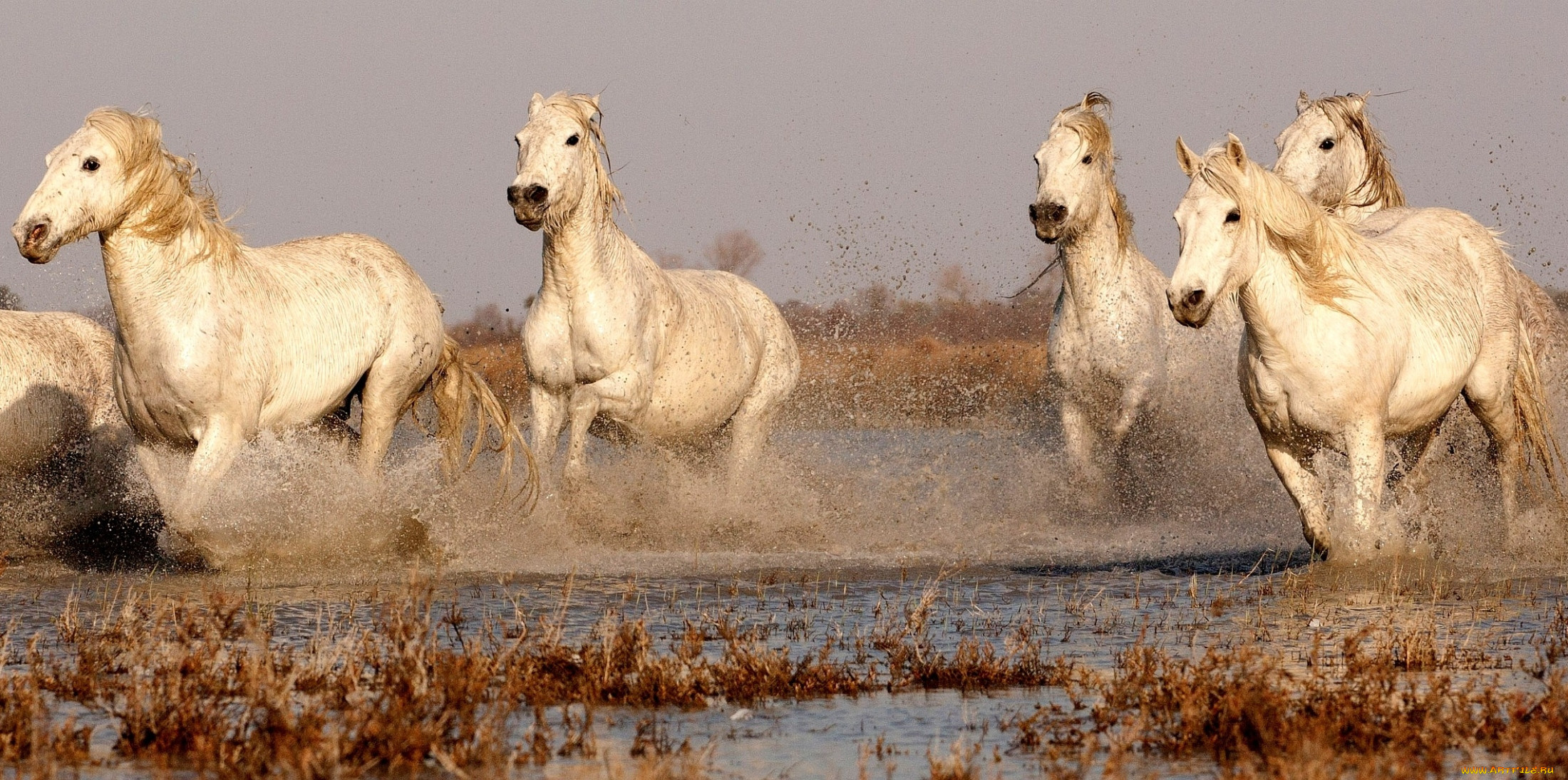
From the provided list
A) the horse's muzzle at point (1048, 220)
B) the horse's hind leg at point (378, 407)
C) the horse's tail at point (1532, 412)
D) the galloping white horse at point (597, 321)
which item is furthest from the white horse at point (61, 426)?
the horse's tail at point (1532, 412)

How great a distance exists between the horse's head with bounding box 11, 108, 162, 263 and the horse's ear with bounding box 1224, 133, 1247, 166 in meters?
4.56

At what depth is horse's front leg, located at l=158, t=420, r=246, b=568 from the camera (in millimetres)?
7492

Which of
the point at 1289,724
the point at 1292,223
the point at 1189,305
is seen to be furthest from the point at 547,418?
the point at 1289,724

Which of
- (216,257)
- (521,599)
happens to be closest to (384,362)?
(216,257)

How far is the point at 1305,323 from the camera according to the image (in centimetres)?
711

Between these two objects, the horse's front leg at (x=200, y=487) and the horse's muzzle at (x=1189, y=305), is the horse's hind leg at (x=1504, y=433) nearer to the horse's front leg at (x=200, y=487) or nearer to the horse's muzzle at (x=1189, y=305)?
the horse's muzzle at (x=1189, y=305)

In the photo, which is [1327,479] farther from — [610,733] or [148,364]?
[148,364]

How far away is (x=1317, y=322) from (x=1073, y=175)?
2728 mm

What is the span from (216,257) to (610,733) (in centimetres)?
430

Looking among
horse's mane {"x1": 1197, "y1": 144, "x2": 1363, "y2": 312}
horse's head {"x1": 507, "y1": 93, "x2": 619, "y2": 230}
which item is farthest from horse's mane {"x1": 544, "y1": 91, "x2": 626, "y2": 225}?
horse's mane {"x1": 1197, "y1": 144, "x2": 1363, "y2": 312}

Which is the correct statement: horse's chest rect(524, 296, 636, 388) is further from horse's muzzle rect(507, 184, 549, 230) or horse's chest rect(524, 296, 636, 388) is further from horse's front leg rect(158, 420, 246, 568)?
horse's front leg rect(158, 420, 246, 568)

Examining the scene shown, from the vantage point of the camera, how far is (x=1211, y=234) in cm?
679

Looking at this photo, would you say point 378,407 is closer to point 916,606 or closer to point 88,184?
point 88,184

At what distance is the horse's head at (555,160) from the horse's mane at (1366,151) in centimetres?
403
